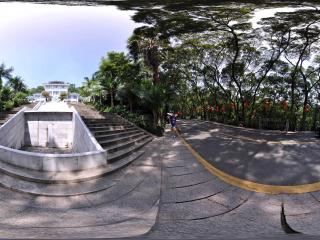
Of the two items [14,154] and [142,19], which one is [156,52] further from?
[14,154]

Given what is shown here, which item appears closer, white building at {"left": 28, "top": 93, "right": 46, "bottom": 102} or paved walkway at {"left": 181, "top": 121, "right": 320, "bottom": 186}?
white building at {"left": 28, "top": 93, "right": 46, "bottom": 102}

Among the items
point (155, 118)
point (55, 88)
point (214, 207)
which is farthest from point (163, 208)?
point (55, 88)

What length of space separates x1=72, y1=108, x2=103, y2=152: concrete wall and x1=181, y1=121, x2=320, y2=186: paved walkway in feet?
1.95

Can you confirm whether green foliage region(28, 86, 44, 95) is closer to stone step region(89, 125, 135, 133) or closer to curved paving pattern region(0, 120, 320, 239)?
stone step region(89, 125, 135, 133)

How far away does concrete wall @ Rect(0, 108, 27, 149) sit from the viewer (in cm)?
156

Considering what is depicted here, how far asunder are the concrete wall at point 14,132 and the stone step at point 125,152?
1.55 ft

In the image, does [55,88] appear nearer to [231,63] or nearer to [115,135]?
[115,135]

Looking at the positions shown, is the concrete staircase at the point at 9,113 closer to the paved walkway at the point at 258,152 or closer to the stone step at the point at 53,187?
the stone step at the point at 53,187

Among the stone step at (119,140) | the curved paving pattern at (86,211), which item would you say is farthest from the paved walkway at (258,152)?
the curved paving pattern at (86,211)

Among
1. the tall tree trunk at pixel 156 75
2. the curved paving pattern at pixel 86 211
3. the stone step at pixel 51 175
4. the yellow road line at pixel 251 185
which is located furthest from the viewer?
the tall tree trunk at pixel 156 75

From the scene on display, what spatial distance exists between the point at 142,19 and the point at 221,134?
898 millimetres

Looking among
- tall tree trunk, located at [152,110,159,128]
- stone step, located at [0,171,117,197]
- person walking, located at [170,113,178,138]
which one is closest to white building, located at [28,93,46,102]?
stone step, located at [0,171,117,197]

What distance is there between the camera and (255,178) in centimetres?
172

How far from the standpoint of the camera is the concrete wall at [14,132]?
156cm
